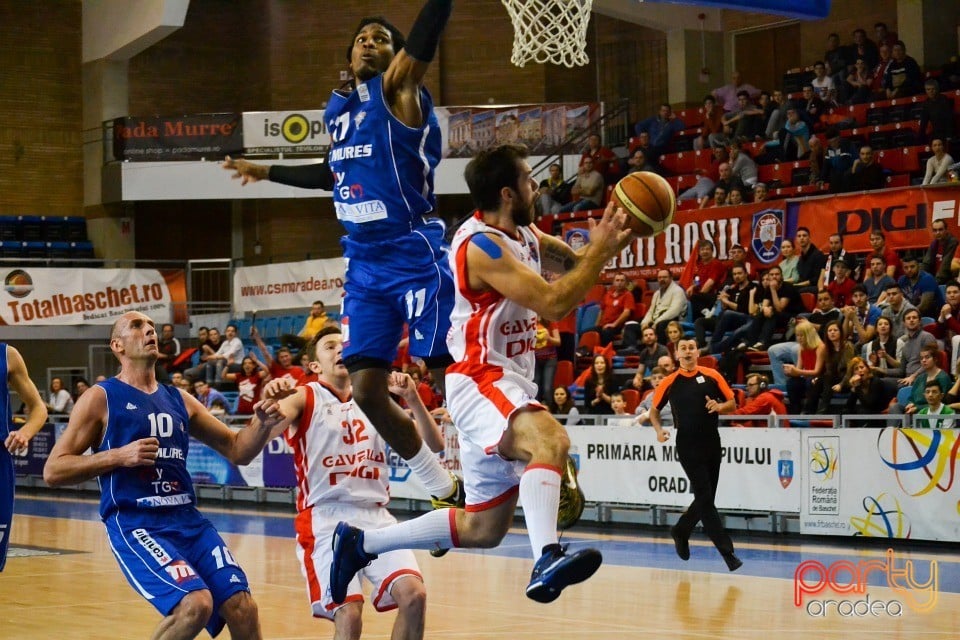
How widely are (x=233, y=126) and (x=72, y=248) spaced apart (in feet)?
17.7

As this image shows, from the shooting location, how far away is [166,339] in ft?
80.0

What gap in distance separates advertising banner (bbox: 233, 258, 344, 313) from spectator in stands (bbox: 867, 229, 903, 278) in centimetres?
1032

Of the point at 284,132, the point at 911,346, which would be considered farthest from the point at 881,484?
the point at 284,132

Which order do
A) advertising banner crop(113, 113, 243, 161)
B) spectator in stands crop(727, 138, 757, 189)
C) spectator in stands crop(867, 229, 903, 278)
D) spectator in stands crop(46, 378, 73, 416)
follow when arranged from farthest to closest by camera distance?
advertising banner crop(113, 113, 243, 161), spectator in stands crop(46, 378, 73, 416), spectator in stands crop(727, 138, 757, 189), spectator in stands crop(867, 229, 903, 278)

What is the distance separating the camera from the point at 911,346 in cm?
1377

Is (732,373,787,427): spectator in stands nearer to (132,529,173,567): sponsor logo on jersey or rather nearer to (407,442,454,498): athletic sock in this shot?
(407,442,454,498): athletic sock

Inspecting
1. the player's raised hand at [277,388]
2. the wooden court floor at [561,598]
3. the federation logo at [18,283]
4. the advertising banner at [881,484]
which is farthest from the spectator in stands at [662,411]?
the federation logo at [18,283]

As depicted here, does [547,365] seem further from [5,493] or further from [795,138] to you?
[5,493]

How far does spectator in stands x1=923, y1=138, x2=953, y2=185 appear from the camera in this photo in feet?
53.9

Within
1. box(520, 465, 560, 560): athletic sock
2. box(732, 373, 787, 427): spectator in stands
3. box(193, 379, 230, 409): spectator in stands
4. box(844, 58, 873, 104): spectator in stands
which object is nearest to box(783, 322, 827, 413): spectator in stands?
box(732, 373, 787, 427): spectator in stands

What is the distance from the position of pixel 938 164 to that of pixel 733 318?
3128 mm

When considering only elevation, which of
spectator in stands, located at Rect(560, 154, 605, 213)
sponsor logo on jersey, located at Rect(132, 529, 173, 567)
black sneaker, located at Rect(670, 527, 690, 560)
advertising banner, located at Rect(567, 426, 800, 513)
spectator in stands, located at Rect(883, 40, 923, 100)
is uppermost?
spectator in stands, located at Rect(883, 40, 923, 100)

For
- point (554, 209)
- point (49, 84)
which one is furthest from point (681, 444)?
point (49, 84)

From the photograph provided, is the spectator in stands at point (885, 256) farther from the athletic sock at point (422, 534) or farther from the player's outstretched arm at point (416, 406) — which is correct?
the athletic sock at point (422, 534)
